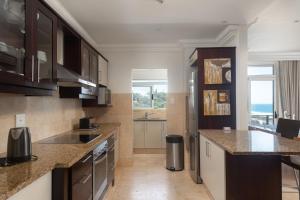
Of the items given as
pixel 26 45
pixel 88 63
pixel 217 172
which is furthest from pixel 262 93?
pixel 26 45

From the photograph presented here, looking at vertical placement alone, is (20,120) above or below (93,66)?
below

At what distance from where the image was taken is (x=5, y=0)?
1408 mm

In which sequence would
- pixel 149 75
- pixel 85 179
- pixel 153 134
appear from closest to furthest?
pixel 85 179
pixel 153 134
pixel 149 75

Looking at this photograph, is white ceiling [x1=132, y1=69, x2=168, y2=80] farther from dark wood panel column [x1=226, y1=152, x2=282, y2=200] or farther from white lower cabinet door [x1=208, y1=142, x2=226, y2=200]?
dark wood panel column [x1=226, y1=152, x2=282, y2=200]

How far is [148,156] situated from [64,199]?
154 inches

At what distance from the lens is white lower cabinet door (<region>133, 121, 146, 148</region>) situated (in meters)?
5.83

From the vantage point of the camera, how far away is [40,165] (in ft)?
4.94

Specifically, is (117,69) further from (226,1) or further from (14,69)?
(14,69)

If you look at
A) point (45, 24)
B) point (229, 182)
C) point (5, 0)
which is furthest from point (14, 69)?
point (229, 182)

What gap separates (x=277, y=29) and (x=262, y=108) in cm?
291

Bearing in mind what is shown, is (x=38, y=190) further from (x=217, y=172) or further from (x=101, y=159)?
(x=217, y=172)

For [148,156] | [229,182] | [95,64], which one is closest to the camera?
[229,182]

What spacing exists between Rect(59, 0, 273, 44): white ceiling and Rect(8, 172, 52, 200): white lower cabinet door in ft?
6.78

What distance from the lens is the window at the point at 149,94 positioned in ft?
21.7
